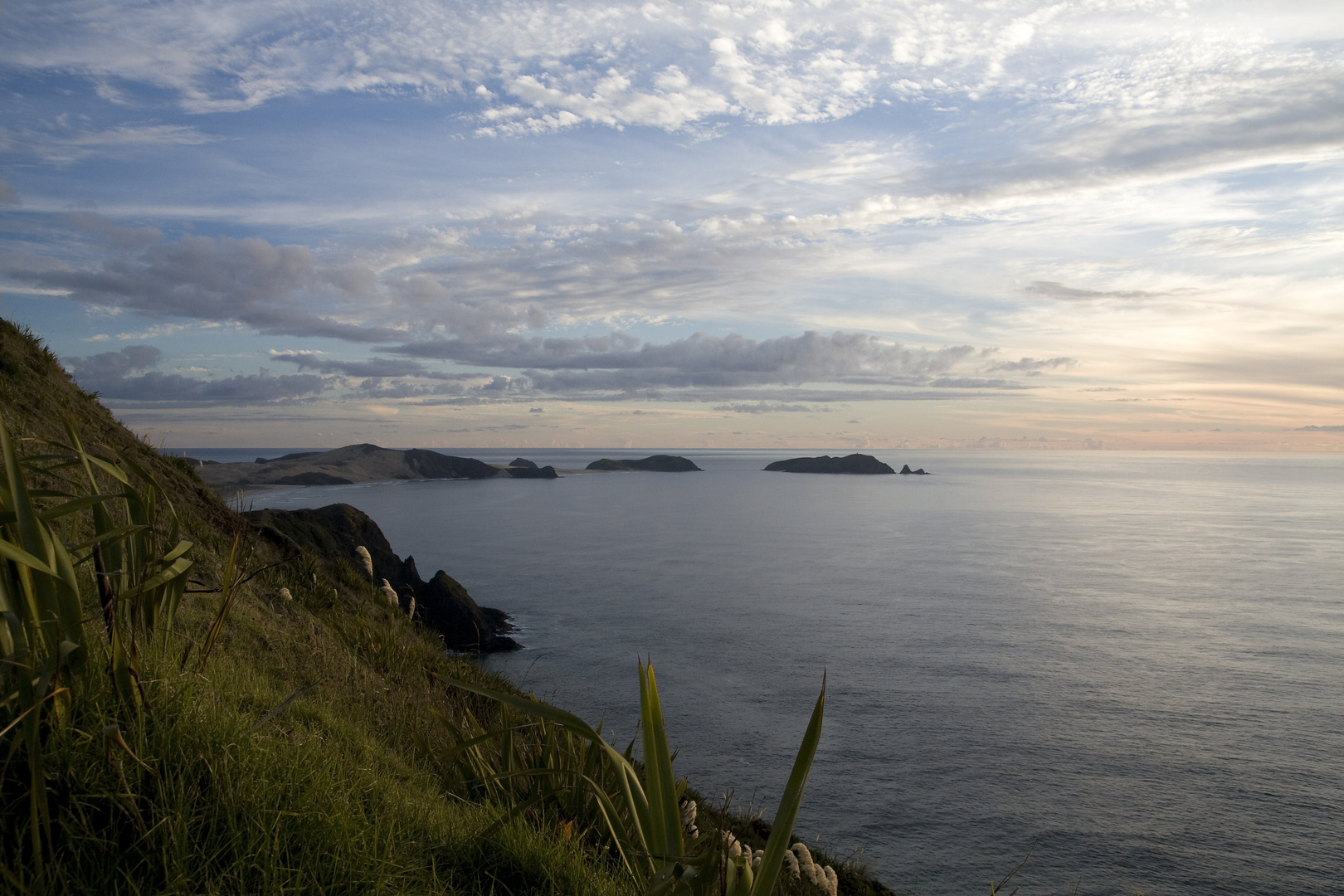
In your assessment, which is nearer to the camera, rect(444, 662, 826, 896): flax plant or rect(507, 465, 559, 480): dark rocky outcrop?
rect(444, 662, 826, 896): flax plant

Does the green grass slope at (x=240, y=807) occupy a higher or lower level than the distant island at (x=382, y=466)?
higher

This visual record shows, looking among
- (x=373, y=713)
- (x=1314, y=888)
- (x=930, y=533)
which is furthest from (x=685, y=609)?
(x=930, y=533)

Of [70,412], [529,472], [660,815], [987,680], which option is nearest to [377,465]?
[529,472]

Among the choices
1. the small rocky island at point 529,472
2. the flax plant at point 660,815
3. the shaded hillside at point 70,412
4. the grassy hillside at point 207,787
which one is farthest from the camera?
the small rocky island at point 529,472

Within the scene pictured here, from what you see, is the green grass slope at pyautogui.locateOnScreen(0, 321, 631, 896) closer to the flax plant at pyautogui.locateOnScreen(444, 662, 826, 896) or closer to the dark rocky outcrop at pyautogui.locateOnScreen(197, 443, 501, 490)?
the flax plant at pyautogui.locateOnScreen(444, 662, 826, 896)

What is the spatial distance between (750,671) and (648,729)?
2526 centimetres

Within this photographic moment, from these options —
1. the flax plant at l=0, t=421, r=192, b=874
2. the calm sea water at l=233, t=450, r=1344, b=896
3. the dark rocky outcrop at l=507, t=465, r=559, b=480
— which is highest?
the flax plant at l=0, t=421, r=192, b=874

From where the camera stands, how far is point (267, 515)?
62.7ft

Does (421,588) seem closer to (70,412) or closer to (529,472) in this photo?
(70,412)

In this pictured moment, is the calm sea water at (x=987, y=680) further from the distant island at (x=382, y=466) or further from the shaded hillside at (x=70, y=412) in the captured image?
the distant island at (x=382, y=466)

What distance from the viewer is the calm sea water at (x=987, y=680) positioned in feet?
55.7

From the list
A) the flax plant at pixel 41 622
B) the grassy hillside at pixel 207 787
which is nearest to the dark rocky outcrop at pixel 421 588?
the grassy hillside at pixel 207 787

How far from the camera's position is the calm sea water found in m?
17.0

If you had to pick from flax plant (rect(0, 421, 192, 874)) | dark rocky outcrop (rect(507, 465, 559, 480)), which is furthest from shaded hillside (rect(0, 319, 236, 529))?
dark rocky outcrop (rect(507, 465, 559, 480))
